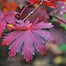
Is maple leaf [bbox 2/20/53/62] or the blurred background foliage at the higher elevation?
maple leaf [bbox 2/20/53/62]

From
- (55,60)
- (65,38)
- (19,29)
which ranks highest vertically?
(19,29)

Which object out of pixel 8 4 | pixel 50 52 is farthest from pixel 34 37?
pixel 50 52

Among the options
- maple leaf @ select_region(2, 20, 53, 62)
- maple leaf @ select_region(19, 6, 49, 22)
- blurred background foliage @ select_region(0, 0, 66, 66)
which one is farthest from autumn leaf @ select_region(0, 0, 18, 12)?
blurred background foliage @ select_region(0, 0, 66, 66)

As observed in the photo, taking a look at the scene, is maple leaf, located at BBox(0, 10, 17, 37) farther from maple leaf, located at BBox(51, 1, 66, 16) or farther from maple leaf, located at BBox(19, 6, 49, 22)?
maple leaf, located at BBox(51, 1, 66, 16)

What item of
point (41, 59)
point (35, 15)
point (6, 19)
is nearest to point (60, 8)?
point (35, 15)

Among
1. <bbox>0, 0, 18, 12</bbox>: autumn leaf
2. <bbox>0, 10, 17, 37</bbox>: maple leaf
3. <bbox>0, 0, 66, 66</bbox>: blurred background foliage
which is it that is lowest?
<bbox>0, 0, 66, 66</bbox>: blurred background foliage

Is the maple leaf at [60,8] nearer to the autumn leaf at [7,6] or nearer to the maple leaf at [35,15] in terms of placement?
the maple leaf at [35,15]

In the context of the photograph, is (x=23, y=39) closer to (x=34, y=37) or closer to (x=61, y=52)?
(x=34, y=37)

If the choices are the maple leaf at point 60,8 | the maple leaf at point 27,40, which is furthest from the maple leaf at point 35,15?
the maple leaf at point 27,40
